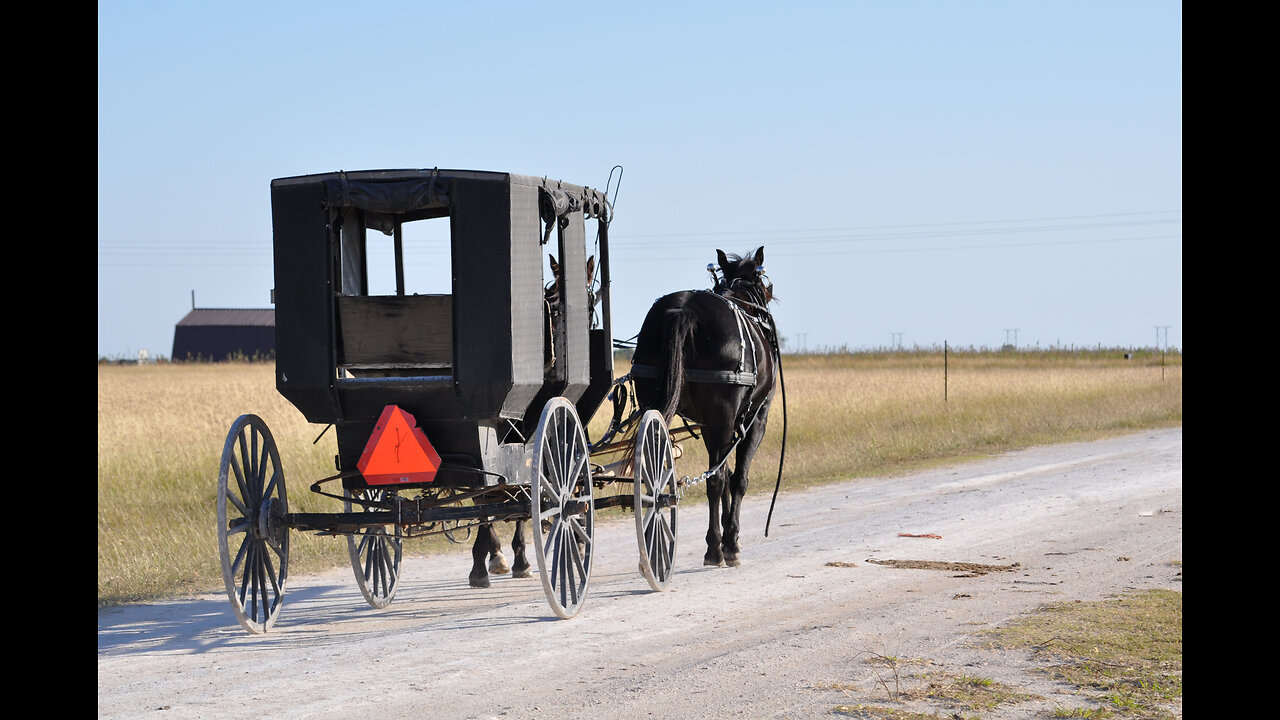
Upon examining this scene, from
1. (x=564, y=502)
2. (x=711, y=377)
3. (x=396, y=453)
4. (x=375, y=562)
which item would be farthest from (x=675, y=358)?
(x=396, y=453)

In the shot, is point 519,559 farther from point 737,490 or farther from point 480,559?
point 737,490

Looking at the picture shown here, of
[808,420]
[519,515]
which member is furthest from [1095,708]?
[808,420]

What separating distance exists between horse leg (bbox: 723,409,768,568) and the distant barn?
80478 mm

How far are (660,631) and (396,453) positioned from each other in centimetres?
188

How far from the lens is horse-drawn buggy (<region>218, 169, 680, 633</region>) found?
710 cm

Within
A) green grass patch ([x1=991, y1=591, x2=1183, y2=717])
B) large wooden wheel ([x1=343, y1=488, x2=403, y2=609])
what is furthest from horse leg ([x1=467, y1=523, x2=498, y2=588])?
green grass patch ([x1=991, y1=591, x2=1183, y2=717])

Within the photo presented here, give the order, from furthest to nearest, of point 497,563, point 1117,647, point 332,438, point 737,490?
point 332,438 → point 737,490 → point 497,563 → point 1117,647

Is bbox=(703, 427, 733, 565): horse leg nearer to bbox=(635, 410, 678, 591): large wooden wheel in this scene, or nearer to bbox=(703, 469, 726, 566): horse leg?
bbox=(703, 469, 726, 566): horse leg

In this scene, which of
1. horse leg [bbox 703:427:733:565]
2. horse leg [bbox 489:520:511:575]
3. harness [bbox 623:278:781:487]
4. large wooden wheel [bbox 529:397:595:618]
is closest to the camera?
large wooden wheel [bbox 529:397:595:618]

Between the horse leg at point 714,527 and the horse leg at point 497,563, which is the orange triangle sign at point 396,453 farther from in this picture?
the horse leg at point 714,527

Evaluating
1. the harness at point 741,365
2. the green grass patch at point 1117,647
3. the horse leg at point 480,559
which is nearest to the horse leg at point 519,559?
the horse leg at point 480,559

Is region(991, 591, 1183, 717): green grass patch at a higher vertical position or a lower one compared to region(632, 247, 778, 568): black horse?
lower

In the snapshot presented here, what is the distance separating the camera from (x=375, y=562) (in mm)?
8398
